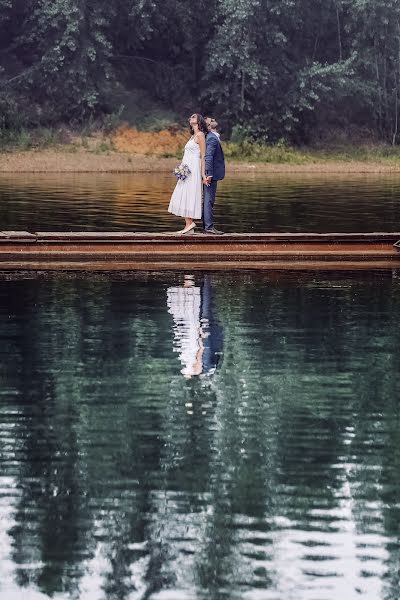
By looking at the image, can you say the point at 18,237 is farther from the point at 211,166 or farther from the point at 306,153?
the point at 306,153

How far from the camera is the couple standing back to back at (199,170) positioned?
22.2 meters

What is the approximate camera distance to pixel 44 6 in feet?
199

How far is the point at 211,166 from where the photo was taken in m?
22.6

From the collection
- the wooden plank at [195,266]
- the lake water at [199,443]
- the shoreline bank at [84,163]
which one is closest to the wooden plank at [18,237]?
the wooden plank at [195,266]

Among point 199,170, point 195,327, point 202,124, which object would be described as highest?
point 202,124

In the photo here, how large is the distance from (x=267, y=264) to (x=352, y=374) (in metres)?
9.53

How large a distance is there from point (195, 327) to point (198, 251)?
694 cm

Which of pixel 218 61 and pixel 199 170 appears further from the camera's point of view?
pixel 218 61

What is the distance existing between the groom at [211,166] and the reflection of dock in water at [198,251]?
1.96 ft

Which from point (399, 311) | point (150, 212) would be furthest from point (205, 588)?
point (150, 212)

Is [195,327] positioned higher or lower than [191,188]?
lower

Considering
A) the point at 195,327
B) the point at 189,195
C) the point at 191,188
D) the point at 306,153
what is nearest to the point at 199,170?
the point at 191,188

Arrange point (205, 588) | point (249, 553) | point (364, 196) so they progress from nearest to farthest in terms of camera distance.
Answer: point (205, 588)
point (249, 553)
point (364, 196)

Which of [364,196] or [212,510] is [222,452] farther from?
[364,196]
